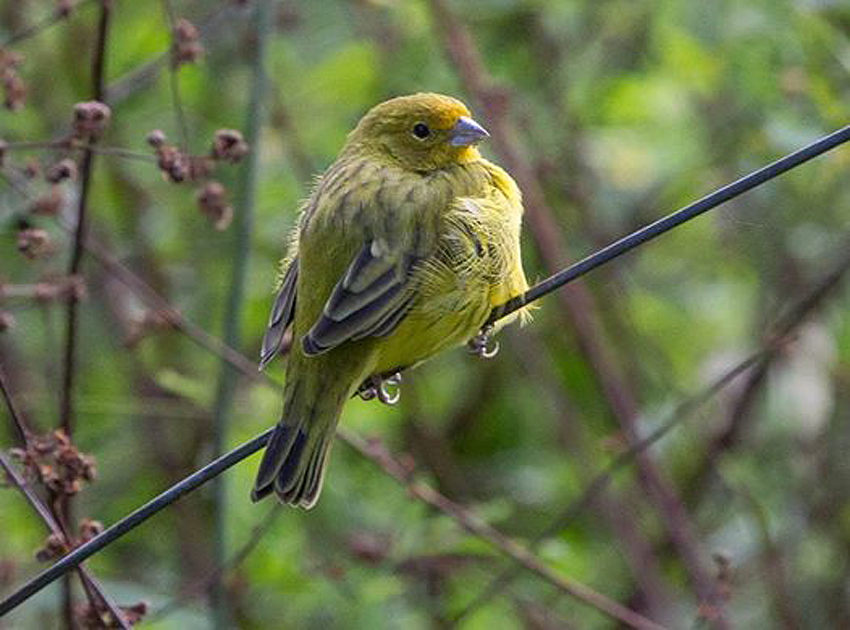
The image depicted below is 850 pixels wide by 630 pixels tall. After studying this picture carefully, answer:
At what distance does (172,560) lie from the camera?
5652 mm

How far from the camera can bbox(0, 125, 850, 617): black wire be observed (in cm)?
244

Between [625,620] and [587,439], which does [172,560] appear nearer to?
[587,439]

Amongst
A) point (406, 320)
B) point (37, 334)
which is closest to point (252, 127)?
point (406, 320)

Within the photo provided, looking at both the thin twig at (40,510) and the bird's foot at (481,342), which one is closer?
the thin twig at (40,510)

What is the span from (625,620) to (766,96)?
164 centimetres

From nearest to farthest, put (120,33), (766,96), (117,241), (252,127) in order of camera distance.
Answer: (252,127) → (766,96) → (120,33) → (117,241)

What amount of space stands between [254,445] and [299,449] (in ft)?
2.55

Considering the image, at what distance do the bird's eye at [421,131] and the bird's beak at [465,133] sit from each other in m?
0.07

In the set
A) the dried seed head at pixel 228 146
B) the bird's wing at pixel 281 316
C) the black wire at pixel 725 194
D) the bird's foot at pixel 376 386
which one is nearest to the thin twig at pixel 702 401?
the bird's foot at pixel 376 386

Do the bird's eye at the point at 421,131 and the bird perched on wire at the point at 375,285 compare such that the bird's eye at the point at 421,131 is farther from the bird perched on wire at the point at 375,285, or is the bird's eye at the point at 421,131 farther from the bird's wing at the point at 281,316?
the bird's wing at the point at 281,316

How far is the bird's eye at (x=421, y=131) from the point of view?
4.32 metres

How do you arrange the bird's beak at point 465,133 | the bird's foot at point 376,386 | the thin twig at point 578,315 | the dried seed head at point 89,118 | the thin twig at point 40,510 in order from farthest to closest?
the thin twig at point 578,315
the bird's beak at point 465,133
the bird's foot at point 376,386
the dried seed head at point 89,118
the thin twig at point 40,510

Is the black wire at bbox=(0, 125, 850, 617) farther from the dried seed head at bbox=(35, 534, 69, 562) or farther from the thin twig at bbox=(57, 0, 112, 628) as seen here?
the thin twig at bbox=(57, 0, 112, 628)

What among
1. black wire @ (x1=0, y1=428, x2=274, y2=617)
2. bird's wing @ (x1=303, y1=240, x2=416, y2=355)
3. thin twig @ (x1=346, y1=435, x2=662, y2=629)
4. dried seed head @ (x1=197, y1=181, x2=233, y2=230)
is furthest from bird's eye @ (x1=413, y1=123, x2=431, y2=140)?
black wire @ (x1=0, y1=428, x2=274, y2=617)
